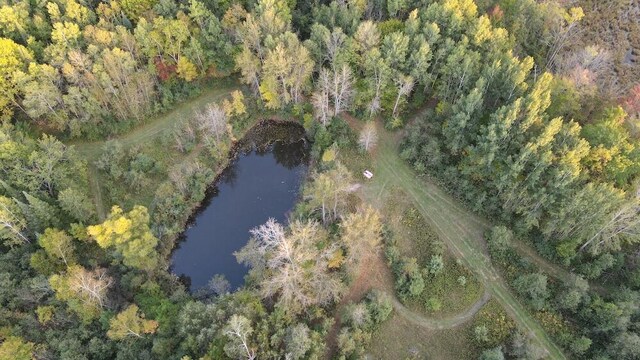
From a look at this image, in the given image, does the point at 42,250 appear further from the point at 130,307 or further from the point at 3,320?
the point at 130,307

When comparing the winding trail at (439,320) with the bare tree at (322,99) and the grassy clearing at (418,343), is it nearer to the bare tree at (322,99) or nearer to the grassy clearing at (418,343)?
the grassy clearing at (418,343)

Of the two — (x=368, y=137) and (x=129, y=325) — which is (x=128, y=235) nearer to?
(x=129, y=325)

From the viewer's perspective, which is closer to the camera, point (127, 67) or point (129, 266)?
point (129, 266)

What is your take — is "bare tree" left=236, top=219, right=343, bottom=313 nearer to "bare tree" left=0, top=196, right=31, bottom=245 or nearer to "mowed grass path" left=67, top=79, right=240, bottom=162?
"bare tree" left=0, top=196, right=31, bottom=245

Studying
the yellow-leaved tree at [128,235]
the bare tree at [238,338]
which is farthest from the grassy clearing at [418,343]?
the yellow-leaved tree at [128,235]

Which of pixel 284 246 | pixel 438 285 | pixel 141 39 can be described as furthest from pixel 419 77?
pixel 141 39
